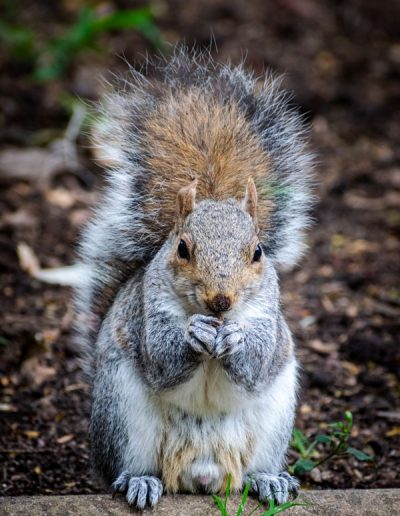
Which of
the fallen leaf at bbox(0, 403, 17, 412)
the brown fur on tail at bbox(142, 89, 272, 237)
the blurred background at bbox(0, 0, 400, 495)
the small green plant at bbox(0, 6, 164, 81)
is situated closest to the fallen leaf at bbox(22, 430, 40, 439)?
the blurred background at bbox(0, 0, 400, 495)

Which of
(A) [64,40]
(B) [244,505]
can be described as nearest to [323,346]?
(B) [244,505]

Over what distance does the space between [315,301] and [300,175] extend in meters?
1.69

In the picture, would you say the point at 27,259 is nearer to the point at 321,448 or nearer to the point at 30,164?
the point at 30,164

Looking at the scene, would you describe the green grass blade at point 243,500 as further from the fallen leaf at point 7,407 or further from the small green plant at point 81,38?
the small green plant at point 81,38

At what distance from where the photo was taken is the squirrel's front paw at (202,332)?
7.97ft

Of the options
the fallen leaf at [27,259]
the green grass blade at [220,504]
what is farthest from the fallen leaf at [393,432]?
the fallen leaf at [27,259]

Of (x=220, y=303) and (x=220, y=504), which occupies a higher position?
(x=220, y=303)

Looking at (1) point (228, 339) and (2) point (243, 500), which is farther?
(2) point (243, 500)

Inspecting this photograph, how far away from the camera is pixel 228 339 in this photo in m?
2.44

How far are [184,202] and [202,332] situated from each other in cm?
44

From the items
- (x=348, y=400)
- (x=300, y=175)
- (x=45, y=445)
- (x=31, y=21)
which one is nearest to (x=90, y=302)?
(x=45, y=445)

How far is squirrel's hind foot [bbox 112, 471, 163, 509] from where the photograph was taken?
2.66 m

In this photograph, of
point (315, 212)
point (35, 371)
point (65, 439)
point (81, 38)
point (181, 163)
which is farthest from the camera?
point (81, 38)

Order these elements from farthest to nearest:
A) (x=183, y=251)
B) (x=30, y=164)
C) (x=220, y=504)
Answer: (x=30, y=164)
(x=220, y=504)
(x=183, y=251)
